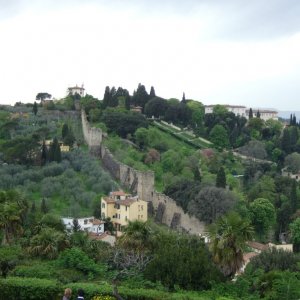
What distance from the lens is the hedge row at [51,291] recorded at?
596 inches

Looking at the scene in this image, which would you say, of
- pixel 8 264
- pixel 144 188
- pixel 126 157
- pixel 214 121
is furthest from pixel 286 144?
pixel 8 264

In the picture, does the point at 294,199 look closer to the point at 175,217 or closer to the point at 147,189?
the point at 175,217

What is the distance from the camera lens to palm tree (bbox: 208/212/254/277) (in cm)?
1859

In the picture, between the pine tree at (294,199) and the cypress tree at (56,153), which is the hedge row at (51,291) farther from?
the cypress tree at (56,153)

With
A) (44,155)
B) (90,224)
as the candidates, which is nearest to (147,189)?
(90,224)

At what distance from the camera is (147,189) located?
49312 mm

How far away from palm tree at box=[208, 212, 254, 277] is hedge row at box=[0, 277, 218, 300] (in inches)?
116

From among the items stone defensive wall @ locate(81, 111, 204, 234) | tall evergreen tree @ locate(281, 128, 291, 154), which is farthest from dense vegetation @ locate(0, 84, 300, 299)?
stone defensive wall @ locate(81, 111, 204, 234)

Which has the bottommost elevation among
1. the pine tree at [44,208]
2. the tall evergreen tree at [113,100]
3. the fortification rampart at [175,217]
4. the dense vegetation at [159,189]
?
the fortification rampart at [175,217]

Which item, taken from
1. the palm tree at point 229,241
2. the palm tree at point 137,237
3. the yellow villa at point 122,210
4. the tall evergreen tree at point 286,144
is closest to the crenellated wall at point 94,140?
the yellow villa at point 122,210

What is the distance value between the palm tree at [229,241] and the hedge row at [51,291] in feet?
9.63

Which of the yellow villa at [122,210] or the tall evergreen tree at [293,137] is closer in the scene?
the yellow villa at [122,210]

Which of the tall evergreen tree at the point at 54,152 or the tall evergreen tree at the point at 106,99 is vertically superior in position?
the tall evergreen tree at the point at 106,99

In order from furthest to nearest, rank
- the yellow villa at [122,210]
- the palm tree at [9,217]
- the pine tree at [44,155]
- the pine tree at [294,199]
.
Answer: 1. the pine tree at [44,155]
2. the pine tree at [294,199]
3. the yellow villa at [122,210]
4. the palm tree at [9,217]
